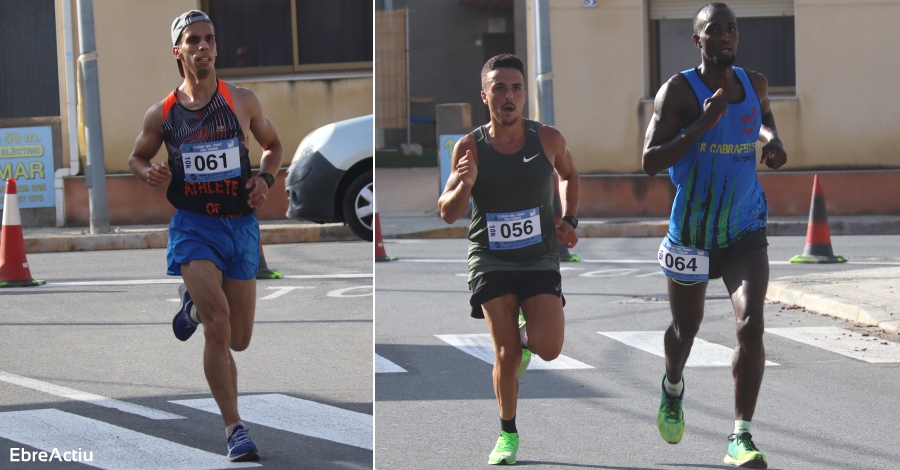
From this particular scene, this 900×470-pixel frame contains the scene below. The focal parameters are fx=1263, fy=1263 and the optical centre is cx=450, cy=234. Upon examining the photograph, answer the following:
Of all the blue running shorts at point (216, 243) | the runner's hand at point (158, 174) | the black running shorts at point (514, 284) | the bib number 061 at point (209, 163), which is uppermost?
the bib number 061 at point (209, 163)

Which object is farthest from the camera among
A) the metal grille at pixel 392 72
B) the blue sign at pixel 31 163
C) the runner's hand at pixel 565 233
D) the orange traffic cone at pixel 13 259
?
the metal grille at pixel 392 72

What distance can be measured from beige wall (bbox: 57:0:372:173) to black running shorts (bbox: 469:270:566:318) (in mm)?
13968

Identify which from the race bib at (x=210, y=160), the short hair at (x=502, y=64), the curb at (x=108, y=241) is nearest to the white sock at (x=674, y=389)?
the short hair at (x=502, y=64)

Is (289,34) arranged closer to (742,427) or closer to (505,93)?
(505,93)

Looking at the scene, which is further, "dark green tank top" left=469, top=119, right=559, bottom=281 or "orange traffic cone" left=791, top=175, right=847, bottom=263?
"orange traffic cone" left=791, top=175, right=847, bottom=263

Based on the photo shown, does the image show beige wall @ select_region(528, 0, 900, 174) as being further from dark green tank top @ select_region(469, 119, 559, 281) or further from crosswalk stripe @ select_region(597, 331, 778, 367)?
dark green tank top @ select_region(469, 119, 559, 281)

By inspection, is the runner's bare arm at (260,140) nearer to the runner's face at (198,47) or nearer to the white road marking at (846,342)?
the runner's face at (198,47)

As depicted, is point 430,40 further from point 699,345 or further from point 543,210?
point 543,210

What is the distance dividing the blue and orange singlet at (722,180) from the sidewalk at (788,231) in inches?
177

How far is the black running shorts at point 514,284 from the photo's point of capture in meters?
5.40

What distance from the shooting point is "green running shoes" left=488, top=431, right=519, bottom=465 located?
18.2 ft

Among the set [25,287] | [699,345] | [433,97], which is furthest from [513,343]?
[433,97]

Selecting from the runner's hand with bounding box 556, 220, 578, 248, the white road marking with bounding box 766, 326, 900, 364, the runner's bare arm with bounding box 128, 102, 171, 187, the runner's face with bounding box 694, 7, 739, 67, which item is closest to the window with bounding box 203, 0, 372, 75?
the white road marking with bounding box 766, 326, 900, 364

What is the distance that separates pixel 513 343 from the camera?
546cm
